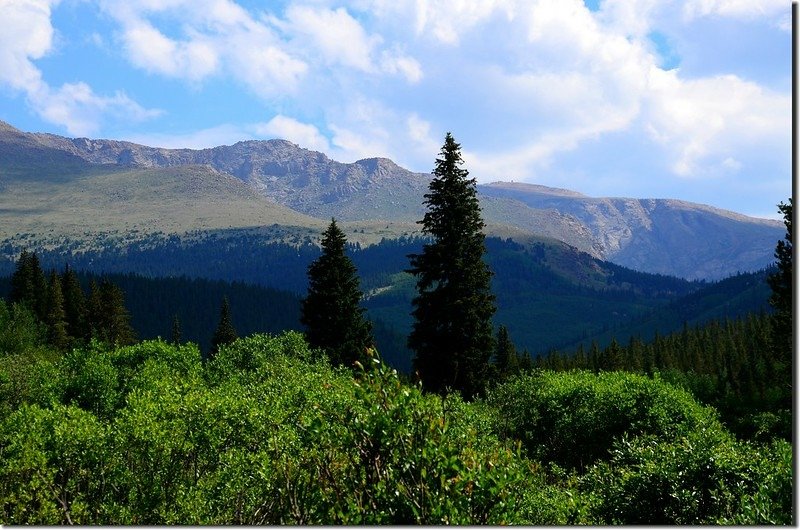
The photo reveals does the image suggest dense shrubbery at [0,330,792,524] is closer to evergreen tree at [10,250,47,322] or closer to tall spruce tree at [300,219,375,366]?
tall spruce tree at [300,219,375,366]

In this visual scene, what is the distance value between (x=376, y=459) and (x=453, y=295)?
117 feet

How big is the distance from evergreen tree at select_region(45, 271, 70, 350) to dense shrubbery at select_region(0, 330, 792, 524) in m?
71.0

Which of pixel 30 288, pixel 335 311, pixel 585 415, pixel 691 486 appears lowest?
pixel 585 415

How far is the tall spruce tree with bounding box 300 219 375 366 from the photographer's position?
63.3 meters

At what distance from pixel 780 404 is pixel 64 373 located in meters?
78.9

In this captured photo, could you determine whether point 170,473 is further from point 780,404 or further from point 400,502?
point 780,404

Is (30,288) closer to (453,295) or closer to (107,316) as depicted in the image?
A: (107,316)

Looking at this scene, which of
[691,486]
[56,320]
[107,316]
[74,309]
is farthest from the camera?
[74,309]

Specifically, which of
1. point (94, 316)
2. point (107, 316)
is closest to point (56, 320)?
point (94, 316)

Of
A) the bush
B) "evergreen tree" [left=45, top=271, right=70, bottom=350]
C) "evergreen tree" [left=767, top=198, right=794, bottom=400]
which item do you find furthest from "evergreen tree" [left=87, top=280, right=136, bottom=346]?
"evergreen tree" [left=767, top=198, right=794, bottom=400]

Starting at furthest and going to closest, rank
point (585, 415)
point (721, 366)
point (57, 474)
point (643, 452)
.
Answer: point (721, 366) → point (585, 415) → point (57, 474) → point (643, 452)

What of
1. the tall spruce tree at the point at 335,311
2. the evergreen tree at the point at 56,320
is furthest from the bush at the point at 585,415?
the evergreen tree at the point at 56,320

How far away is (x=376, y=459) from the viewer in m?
13.4

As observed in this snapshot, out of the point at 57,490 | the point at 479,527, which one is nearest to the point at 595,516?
the point at 479,527
